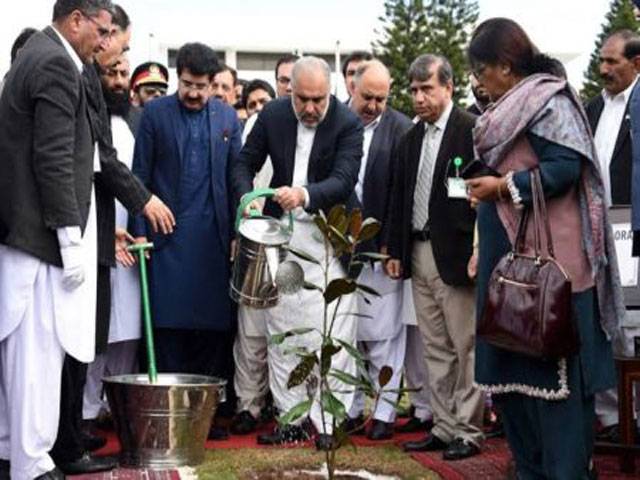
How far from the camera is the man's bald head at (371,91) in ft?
20.7

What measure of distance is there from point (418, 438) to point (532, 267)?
248 cm

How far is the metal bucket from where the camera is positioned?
5062 mm

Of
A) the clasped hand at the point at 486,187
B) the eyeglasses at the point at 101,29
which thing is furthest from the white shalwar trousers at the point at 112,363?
the clasped hand at the point at 486,187

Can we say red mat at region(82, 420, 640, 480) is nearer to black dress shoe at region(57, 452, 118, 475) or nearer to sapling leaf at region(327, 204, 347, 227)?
black dress shoe at region(57, 452, 118, 475)

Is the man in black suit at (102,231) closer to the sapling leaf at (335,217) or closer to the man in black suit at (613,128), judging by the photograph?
the sapling leaf at (335,217)

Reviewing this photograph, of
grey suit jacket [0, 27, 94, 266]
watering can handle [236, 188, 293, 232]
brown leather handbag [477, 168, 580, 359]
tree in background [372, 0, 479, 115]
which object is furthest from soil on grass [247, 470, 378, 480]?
tree in background [372, 0, 479, 115]

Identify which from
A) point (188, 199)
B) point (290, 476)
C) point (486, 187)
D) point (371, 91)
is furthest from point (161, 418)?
point (371, 91)

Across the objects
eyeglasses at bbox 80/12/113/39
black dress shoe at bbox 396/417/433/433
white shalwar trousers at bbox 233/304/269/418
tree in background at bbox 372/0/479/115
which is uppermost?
tree in background at bbox 372/0/479/115

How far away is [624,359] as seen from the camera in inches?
197

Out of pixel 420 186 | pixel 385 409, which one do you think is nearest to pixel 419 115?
pixel 420 186

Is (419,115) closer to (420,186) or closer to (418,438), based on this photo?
(420,186)

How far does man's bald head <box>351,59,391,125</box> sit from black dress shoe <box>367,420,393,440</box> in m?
1.59

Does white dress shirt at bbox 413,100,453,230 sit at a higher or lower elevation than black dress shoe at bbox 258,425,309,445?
higher

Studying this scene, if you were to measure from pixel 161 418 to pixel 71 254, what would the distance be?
3.30ft
